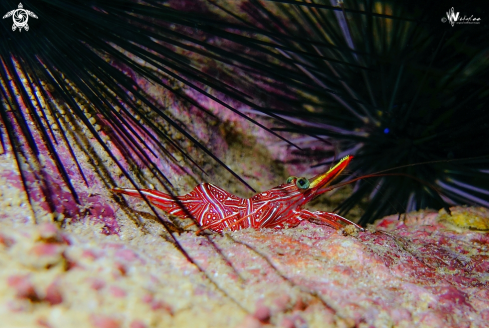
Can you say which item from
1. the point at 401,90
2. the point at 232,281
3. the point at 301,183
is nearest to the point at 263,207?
the point at 301,183

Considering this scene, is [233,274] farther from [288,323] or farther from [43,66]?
[43,66]

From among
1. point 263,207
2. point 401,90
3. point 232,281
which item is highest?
point 401,90

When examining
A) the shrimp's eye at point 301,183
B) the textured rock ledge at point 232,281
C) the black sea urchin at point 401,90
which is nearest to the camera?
the textured rock ledge at point 232,281

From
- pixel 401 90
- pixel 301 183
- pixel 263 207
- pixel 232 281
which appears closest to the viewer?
pixel 232 281

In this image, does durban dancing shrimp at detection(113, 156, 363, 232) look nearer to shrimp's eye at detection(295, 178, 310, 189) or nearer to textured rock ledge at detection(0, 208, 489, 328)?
shrimp's eye at detection(295, 178, 310, 189)

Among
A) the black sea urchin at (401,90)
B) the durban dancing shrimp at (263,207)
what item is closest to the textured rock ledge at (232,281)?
the durban dancing shrimp at (263,207)

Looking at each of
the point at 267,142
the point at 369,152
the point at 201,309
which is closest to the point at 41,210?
the point at 201,309

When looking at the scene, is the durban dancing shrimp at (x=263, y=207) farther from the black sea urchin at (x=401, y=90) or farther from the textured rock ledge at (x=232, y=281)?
the black sea urchin at (x=401, y=90)

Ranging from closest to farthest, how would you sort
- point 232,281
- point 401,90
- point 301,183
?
1. point 232,281
2. point 301,183
3. point 401,90

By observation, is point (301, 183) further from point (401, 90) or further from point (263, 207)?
point (401, 90)

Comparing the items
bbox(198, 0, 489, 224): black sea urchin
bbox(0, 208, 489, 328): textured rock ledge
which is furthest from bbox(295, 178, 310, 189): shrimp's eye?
bbox(198, 0, 489, 224): black sea urchin
